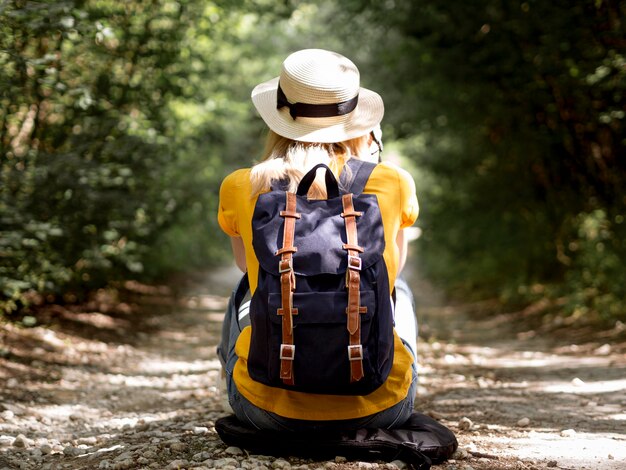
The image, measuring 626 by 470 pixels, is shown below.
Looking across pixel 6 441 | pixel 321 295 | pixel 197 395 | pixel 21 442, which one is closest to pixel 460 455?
pixel 321 295

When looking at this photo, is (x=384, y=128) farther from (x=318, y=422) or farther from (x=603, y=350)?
(x=318, y=422)

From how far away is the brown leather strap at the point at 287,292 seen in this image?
288cm

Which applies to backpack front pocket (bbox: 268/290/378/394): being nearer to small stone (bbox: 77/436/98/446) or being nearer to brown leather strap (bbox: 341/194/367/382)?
brown leather strap (bbox: 341/194/367/382)

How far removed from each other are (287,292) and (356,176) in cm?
58

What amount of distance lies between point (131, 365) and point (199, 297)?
5.67 metres

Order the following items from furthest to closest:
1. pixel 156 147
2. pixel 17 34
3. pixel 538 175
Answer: pixel 538 175 → pixel 156 147 → pixel 17 34

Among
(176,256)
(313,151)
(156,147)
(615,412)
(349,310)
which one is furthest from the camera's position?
(176,256)

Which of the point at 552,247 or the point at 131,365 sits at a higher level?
the point at 552,247

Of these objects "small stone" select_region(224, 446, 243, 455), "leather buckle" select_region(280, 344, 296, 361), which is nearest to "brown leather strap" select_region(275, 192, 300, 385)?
"leather buckle" select_region(280, 344, 296, 361)

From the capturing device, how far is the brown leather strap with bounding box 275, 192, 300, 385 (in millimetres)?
2881

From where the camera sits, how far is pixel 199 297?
12.5m

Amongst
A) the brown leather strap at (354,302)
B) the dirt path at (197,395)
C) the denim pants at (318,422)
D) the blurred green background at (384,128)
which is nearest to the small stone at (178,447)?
the dirt path at (197,395)

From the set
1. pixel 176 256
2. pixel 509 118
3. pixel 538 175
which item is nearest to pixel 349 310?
pixel 509 118

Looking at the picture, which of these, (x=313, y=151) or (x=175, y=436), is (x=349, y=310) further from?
(x=175, y=436)
